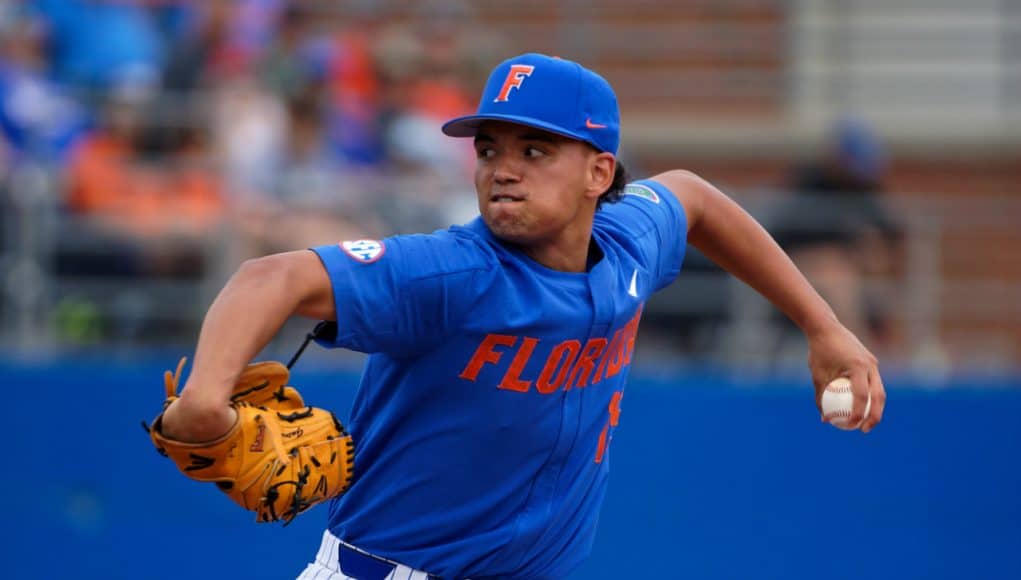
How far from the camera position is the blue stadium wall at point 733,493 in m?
7.94

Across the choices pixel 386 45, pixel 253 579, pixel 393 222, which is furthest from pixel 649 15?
pixel 253 579

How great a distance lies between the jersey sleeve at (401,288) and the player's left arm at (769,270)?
1128 mm

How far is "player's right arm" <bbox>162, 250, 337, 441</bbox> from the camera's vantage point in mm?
3076

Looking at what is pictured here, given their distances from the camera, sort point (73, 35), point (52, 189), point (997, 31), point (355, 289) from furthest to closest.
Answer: point (997, 31), point (73, 35), point (52, 189), point (355, 289)

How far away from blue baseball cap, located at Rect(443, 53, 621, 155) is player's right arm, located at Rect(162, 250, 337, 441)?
711 mm

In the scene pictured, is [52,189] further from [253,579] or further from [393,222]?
[253,579]

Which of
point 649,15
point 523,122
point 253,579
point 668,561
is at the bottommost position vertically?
point 253,579

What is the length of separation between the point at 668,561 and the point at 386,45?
386cm

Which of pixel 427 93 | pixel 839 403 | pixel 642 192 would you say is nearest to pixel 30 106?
pixel 427 93

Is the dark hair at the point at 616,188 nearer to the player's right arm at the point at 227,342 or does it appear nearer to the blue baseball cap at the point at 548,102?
the blue baseball cap at the point at 548,102

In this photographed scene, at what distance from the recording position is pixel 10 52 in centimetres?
909

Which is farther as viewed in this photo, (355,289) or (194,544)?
(194,544)

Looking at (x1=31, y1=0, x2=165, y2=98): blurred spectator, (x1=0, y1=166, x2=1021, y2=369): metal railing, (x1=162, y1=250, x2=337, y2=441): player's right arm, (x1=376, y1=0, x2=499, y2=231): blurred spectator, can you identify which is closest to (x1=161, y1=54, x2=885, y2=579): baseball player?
(x1=162, y1=250, x2=337, y2=441): player's right arm

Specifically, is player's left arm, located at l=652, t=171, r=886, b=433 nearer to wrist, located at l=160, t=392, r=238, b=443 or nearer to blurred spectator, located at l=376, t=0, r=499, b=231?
wrist, located at l=160, t=392, r=238, b=443
